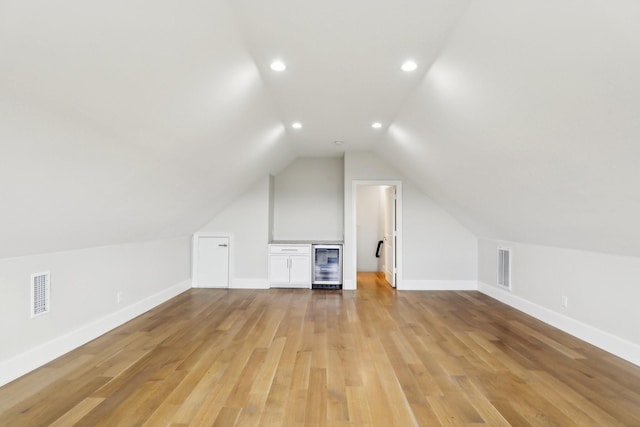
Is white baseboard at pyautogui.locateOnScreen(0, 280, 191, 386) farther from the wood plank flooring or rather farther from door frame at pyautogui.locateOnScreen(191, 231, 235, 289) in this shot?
door frame at pyautogui.locateOnScreen(191, 231, 235, 289)

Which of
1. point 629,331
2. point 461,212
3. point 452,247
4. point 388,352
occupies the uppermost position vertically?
point 461,212

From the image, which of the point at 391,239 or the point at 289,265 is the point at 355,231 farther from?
the point at 289,265

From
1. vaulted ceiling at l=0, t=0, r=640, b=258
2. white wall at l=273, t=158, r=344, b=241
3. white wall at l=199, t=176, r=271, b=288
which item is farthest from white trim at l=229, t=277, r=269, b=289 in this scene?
vaulted ceiling at l=0, t=0, r=640, b=258

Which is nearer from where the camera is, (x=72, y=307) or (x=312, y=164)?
(x=72, y=307)

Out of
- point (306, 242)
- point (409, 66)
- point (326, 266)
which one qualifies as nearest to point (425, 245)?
point (326, 266)

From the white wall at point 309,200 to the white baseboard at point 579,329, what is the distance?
131 inches

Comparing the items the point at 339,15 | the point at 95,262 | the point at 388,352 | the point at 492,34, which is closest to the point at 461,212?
the point at 388,352

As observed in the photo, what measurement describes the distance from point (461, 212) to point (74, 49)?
5339 mm

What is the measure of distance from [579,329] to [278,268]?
4.53 metres

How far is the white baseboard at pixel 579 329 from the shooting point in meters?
3.16

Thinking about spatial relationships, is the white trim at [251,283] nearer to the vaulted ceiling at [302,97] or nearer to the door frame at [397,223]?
the door frame at [397,223]

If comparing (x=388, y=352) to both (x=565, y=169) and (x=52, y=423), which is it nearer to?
(x=565, y=169)

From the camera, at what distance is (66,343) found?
3.26m

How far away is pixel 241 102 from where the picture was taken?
3348 millimetres
